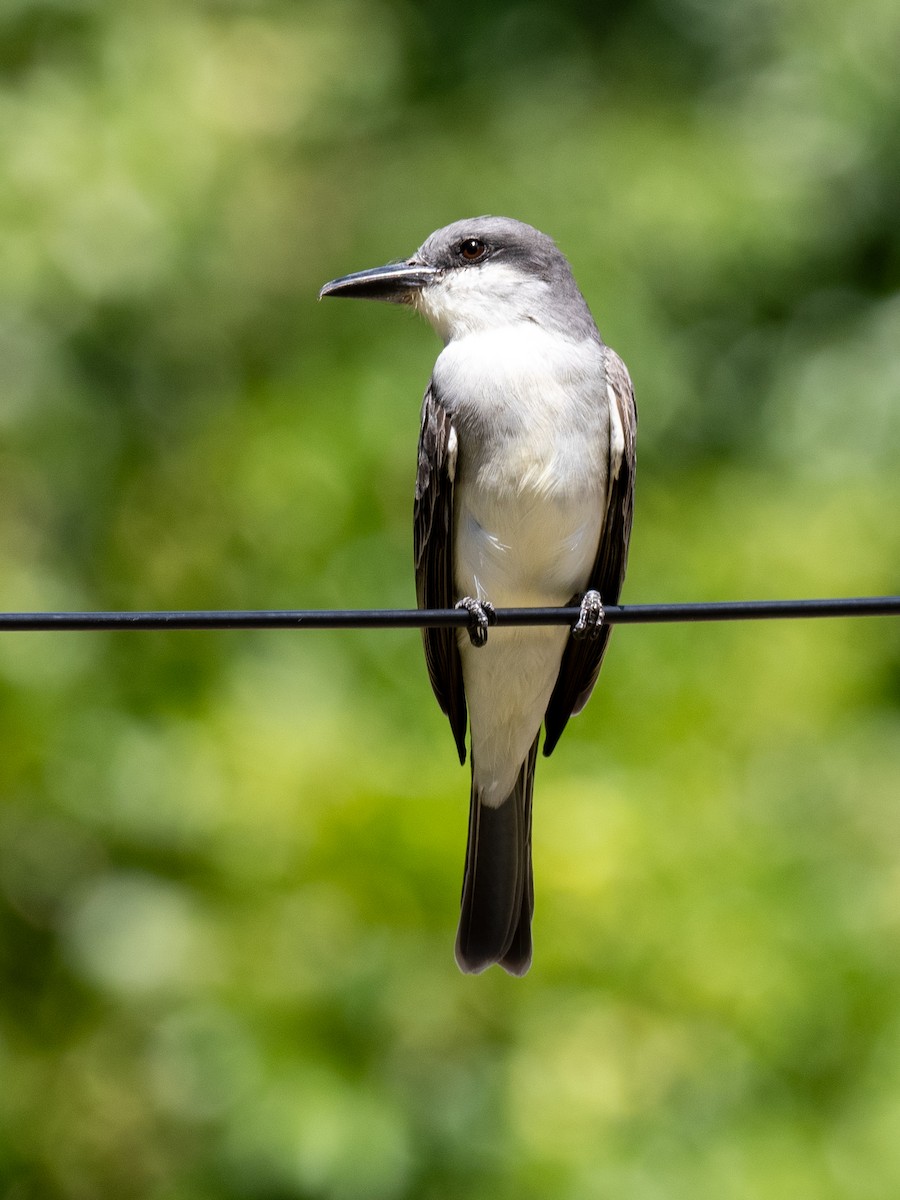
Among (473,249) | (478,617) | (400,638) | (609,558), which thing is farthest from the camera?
(400,638)

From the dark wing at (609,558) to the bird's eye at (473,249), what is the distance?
1.53ft

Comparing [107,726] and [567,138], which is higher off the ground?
[567,138]

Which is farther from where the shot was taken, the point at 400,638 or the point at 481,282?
the point at 400,638

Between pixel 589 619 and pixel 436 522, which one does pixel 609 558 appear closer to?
pixel 436 522

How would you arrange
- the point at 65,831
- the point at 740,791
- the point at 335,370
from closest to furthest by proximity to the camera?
1. the point at 65,831
2. the point at 740,791
3. the point at 335,370

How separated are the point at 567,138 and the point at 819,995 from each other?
4041 mm

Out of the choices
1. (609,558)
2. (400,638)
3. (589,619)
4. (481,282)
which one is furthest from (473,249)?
(400,638)

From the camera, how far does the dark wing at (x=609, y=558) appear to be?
4.09 meters

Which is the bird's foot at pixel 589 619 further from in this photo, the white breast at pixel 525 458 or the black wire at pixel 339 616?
the black wire at pixel 339 616

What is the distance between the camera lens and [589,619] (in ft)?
11.4

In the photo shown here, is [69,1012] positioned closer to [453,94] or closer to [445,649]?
[445,649]

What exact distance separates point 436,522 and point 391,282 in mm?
720

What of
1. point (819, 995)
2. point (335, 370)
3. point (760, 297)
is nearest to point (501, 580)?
point (819, 995)

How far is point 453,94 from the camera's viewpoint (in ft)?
25.2
